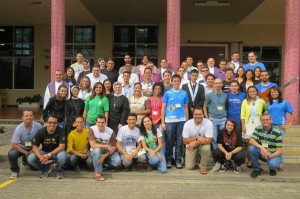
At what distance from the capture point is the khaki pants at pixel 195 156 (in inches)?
282

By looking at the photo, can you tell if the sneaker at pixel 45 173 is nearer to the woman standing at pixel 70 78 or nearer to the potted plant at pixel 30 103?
the woman standing at pixel 70 78

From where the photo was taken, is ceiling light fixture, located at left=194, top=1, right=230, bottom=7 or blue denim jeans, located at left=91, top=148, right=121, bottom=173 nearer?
blue denim jeans, located at left=91, top=148, right=121, bottom=173

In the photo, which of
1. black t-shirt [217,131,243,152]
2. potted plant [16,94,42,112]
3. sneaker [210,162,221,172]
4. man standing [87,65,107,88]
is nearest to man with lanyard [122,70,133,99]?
man standing [87,65,107,88]

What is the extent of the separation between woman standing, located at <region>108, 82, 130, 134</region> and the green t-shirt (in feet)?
0.45

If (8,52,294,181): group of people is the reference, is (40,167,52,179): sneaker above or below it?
below

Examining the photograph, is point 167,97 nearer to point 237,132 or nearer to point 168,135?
point 168,135

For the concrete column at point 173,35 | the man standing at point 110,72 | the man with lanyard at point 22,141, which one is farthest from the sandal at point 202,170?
the concrete column at point 173,35

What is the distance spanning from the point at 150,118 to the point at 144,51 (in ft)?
35.4

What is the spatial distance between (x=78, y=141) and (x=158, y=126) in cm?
164

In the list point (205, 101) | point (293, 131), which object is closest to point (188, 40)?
point (293, 131)

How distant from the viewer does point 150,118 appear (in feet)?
23.7

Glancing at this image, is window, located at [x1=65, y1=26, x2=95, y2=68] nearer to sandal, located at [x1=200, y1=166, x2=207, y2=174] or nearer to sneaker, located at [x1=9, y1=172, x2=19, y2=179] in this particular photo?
sneaker, located at [x1=9, y1=172, x2=19, y2=179]

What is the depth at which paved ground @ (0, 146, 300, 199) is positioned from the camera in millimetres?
5863

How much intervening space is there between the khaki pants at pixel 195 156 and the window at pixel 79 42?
37.3 feet
